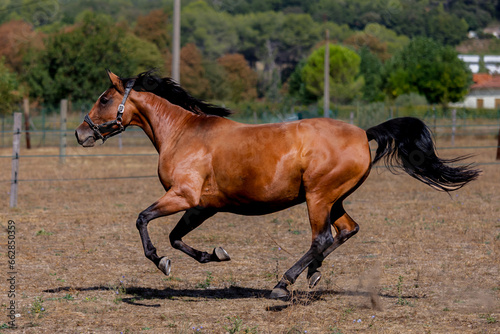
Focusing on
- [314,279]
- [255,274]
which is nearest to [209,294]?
[255,274]

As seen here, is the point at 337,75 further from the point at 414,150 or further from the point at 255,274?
the point at 414,150

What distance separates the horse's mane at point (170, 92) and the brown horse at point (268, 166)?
0.14 metres

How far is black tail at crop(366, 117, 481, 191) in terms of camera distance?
593cm

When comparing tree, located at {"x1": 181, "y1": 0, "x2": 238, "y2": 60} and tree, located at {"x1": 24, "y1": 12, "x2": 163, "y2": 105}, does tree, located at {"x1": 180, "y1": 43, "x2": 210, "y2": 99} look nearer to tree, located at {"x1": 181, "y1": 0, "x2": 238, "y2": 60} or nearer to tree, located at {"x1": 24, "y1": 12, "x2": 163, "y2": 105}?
tree, located at {"x1": 24, "y1": 12, "x2": 163, "y2": 105}

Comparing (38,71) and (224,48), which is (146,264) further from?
(224,48)

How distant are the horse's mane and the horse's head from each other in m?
0.13

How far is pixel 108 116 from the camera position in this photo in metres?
6.25

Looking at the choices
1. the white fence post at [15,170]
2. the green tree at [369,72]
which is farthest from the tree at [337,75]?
the white fence post at [15,170]

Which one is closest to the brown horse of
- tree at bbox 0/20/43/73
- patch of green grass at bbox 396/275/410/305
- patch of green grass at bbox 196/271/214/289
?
patch of green grass at bbox 196/271/214/289

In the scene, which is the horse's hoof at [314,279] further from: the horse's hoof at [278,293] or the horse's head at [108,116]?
the horse's head at [108,116]

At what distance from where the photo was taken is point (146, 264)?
23.8ft

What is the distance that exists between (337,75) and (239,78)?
540 inches

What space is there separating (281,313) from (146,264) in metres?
2.42

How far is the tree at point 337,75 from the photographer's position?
216 ft
